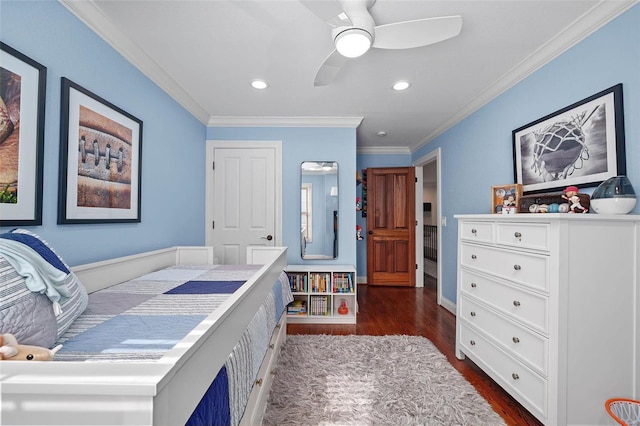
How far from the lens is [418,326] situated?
2.74 metres

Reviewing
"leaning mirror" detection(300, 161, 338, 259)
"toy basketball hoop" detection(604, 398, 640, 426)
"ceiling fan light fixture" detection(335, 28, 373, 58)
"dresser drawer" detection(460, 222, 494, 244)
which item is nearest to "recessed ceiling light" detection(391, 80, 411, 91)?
"ceiling fan light fixture" detection(335, 28, 373, 58)

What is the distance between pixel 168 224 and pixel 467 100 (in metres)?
3.06

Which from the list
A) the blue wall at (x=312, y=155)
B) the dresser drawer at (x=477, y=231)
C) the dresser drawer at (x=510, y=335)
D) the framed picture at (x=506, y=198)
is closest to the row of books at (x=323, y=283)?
the blue wall at (x=312, y=155)

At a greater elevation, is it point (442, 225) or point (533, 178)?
point (533, 178)

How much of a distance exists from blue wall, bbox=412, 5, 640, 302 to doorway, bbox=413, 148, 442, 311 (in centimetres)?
12

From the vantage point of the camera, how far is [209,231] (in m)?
3.09

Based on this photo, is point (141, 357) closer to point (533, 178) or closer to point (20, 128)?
point (20, 128)

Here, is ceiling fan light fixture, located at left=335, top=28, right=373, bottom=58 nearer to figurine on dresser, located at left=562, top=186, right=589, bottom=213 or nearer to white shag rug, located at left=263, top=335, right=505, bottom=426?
figurine on dresser, located at left=562, top=186, right=589, bottom=213

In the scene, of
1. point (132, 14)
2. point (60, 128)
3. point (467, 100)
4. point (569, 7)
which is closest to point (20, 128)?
point (60, 128)

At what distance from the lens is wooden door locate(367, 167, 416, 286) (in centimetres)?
430

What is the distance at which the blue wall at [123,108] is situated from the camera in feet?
4.07

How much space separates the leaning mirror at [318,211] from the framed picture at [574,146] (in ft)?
5.83

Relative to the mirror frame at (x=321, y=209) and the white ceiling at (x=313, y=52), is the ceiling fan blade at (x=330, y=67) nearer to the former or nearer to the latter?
the white ceiling at (x=313, y=52)

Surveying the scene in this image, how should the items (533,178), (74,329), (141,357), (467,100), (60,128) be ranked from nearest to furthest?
(141,357) < (74,329) < (60,128) < (533,178) < (467,100)
